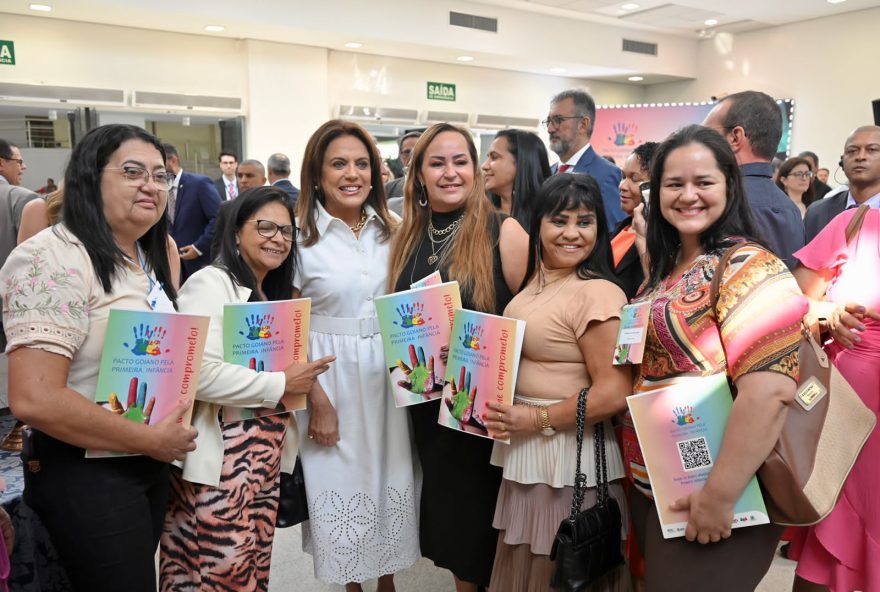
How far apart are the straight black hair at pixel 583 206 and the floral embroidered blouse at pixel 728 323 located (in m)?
0.27

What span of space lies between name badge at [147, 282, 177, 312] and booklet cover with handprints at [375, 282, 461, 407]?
1.94ft

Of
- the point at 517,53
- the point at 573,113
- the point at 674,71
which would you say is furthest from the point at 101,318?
the point at 674,71

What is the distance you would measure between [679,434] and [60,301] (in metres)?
1.45

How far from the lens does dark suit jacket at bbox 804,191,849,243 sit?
3930 mm

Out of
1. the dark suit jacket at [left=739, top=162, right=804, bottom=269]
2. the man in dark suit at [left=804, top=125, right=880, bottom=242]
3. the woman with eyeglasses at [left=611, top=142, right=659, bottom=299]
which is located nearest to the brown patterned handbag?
the woman with eyeglasses at [left=611, top=142, right=659, bottom=299]

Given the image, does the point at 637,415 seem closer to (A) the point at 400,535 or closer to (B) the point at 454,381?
(B) the point at 454,381

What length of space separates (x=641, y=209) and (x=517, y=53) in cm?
851

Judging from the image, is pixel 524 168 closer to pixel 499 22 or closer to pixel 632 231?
pixel 632 231

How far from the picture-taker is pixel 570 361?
192cm

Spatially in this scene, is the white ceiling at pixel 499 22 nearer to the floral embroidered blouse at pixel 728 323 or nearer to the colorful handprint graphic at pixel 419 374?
the colorful handprint graphic at pixel 419 374

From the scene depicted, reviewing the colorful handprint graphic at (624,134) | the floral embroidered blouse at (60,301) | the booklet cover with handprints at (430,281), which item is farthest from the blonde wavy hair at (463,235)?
the colorful handprint graphic at (624,134)

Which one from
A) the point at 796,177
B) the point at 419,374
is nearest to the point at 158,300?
the point at 419,374

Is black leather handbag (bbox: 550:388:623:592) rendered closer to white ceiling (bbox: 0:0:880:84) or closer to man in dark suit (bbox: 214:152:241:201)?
man in dark suit (bbox: 214:152:241:201)

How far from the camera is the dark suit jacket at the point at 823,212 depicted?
3930 mm
